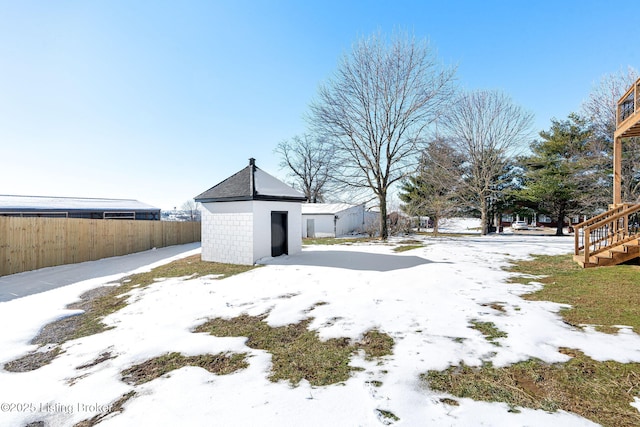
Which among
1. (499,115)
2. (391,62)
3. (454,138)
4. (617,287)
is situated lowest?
(617,287)

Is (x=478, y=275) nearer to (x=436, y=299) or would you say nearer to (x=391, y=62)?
(x=436, y=299)

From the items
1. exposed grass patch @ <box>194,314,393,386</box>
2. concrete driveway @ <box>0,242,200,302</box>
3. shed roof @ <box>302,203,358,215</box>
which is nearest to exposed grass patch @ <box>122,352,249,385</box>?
exposed grass patch @ <box>194,314,393,386</box>

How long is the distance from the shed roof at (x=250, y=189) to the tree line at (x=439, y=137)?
295 inches

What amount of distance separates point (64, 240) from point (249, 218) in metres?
7.49

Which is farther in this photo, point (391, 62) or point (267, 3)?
point (391, 62)

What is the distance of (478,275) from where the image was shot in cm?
683

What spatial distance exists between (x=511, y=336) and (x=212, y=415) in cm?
344

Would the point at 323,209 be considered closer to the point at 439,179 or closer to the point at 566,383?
the point at 439,179

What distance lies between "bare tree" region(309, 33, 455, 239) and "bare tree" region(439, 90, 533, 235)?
12.4ft

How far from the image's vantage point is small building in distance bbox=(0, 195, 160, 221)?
691 inches

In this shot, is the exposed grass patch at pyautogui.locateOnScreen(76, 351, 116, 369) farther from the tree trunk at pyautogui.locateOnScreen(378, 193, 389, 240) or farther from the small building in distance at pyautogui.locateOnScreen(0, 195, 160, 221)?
the small building in distance at pyautogui.locateOnScreen(0, 195, 160, 221)

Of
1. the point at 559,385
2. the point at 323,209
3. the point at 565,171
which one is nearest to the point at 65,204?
the point at 323,209

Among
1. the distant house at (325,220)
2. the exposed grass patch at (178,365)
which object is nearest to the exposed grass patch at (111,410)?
the exposed grass patch at (178,365)

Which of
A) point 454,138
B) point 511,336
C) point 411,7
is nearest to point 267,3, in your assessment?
point 411,7
